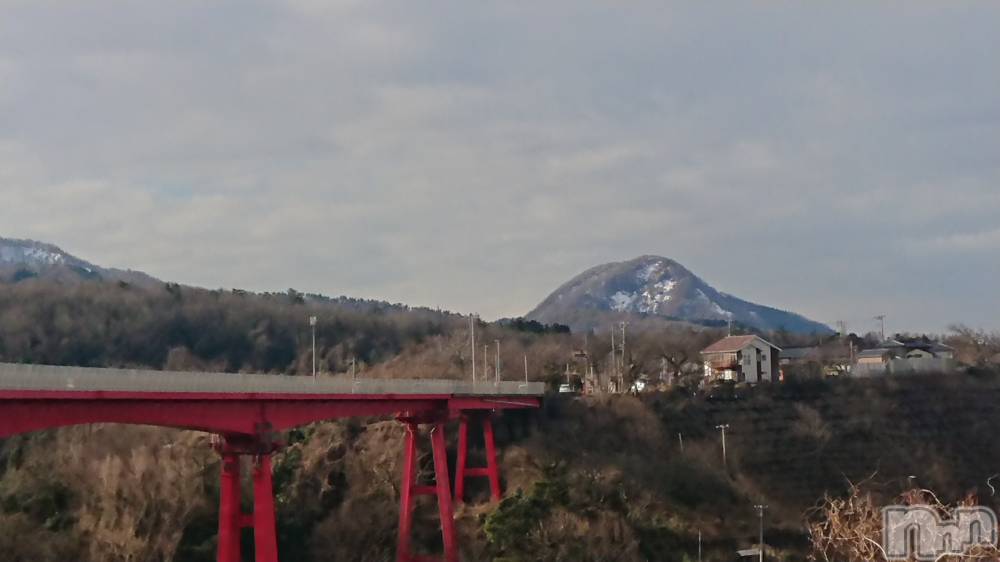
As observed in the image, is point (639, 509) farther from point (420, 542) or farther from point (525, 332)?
point (525, 332)

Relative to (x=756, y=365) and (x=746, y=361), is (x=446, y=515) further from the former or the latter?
(x=756, y=365)

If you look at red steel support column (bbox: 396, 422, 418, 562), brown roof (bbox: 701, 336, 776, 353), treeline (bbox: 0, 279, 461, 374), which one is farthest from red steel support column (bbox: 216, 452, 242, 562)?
treeline (bbox: 0, 279, 461, 374)

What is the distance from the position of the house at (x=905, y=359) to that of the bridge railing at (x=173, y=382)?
46541 millimetres

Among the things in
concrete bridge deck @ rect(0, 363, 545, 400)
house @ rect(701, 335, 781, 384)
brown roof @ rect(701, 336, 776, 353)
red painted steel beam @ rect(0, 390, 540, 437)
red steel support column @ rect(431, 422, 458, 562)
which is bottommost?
red steel support column @ rect(431, 422, 458, 562)

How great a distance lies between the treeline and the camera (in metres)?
91.5

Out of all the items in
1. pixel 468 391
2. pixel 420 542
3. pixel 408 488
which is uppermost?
pixel 468 391

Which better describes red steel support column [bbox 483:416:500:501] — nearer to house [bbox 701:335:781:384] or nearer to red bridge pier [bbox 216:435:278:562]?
red bridge pier [bbox 216:435:278:562]

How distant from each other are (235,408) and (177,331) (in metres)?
72.6

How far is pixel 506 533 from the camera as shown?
4597 cm

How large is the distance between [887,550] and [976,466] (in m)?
61.9

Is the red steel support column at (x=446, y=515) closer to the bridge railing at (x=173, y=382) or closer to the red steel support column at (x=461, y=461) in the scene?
the bridge railing at (x=173, y=382)

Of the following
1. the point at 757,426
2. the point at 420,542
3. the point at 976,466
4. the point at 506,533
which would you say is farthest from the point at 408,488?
the point at 976,466
